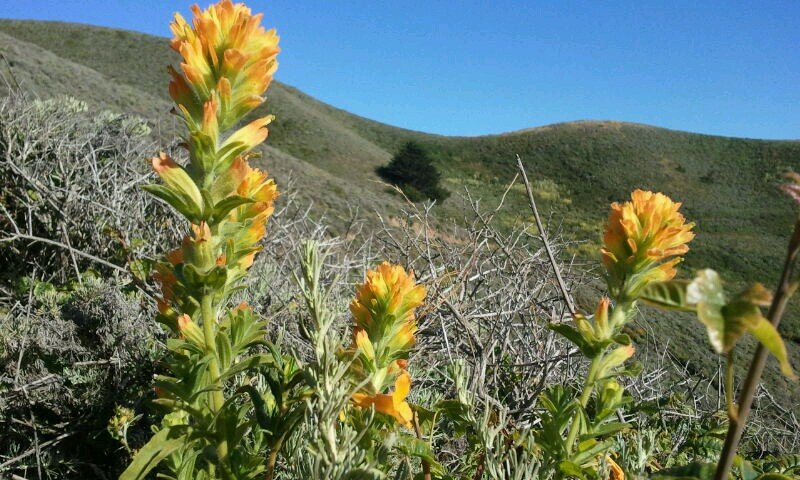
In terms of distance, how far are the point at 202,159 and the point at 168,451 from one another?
598mm

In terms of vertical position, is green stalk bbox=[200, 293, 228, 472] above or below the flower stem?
below

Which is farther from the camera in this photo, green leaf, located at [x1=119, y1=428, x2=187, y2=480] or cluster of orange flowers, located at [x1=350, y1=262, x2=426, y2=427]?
cluster of orange flowers, located at [x1=350, y1=262, x2=426, y2=427]

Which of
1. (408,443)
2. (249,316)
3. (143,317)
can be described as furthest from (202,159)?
(143,317)

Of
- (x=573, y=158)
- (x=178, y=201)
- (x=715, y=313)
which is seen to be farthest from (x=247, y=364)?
(x=573, y=158)

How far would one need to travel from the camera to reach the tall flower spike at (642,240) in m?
1.32

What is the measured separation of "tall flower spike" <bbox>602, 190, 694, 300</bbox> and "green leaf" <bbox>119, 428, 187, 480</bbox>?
1098 mm

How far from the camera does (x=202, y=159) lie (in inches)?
46.0

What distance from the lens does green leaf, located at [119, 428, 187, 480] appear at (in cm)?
100

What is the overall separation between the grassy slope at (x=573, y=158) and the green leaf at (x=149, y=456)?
21.8 metres

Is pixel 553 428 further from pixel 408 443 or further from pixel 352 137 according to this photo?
pixel 352 137

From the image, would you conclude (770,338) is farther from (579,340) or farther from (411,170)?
(411,170)

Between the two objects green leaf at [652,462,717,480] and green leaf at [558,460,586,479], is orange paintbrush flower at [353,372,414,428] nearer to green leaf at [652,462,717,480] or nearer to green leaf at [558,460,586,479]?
green leaf at [558,460,586,479]

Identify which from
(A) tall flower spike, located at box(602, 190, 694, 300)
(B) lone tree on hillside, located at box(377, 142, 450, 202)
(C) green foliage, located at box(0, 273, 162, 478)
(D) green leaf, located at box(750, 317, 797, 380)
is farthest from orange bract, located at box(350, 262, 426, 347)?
(B) lone tree on hillside, located at box(377, 142, 450, 202)

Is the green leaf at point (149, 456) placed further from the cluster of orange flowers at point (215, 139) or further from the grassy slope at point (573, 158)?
the grassy slope at point (573, 158)
